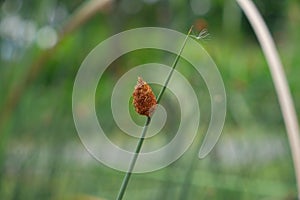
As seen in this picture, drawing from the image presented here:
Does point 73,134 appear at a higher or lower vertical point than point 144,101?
higher

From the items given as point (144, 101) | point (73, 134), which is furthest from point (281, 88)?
point (73, 134)

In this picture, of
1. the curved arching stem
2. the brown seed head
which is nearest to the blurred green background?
the curved arching stem

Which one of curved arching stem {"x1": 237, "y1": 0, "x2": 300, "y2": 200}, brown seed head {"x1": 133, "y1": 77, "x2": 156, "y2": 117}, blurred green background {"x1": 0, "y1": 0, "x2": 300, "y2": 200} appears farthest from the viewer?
blurred green background {"x1": 0, "y1": 0, "x2": 300, "y2": 200}

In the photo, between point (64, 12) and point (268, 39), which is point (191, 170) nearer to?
point (268, 39)

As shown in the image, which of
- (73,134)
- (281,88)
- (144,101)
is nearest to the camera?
(144,101)

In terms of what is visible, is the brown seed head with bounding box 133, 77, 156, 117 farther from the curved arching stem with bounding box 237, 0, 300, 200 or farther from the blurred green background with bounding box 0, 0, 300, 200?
the blurred green background with bounding box 0, 0, 300, 200

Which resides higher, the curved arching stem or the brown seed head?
the curved arching stem

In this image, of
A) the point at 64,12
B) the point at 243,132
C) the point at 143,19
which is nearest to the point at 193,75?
the point at 243,132

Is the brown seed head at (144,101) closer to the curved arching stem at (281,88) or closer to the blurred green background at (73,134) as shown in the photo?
the curved arching stem at (281,88)

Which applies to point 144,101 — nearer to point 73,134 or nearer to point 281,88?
point 281,88
